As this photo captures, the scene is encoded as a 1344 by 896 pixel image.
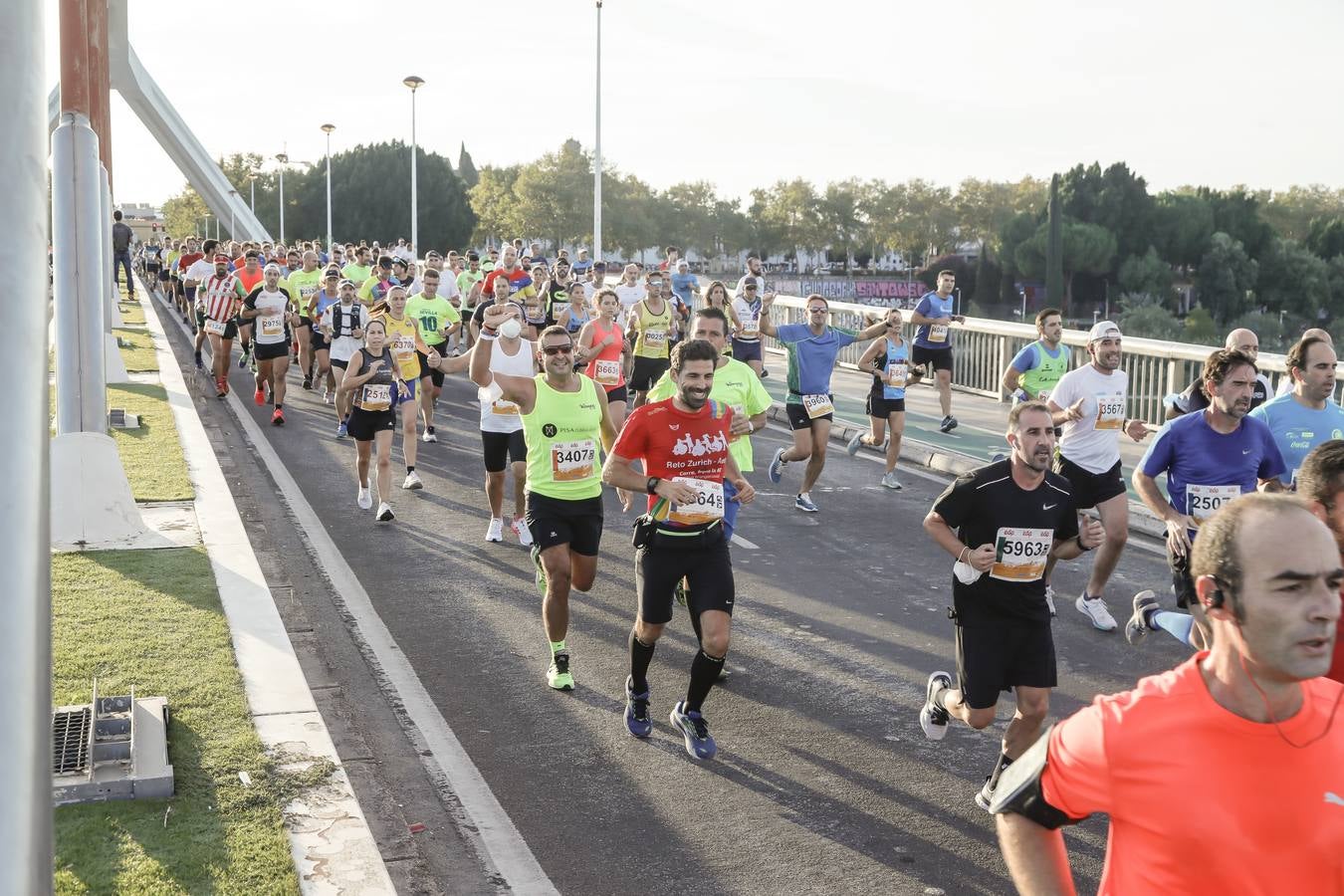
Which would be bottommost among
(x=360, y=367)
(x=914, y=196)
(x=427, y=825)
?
(x=427, y=825)

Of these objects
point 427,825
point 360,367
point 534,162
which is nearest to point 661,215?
point 534,162

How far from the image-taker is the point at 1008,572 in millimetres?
6305

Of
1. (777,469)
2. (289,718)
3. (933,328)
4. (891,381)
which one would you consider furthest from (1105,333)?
(933,328)

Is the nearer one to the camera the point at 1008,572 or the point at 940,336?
the point at 1008,572

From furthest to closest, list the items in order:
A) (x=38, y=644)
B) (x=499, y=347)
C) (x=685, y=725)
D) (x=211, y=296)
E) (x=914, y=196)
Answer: (x=914, y=196) → (x=211, y=296) → (x=499, y=347) → (x=685, y=725) → (x=38, y=644)

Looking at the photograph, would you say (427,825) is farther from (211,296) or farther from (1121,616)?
(211,296)

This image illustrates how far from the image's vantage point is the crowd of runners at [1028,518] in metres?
2.58

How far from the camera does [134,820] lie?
Answer: 554 cm

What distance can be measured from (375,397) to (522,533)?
6.49ft

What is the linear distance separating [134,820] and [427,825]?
1.16m

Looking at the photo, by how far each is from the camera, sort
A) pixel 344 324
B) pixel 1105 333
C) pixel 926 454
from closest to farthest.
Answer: pixel 1105 333
pixel 926 454
pixel 344 324

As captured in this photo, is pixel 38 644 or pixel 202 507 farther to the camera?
pixel 202 507

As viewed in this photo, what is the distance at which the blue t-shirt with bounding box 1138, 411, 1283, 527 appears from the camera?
7762 millimetres

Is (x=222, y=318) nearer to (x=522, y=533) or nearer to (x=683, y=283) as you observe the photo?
(x=683, y=283)
